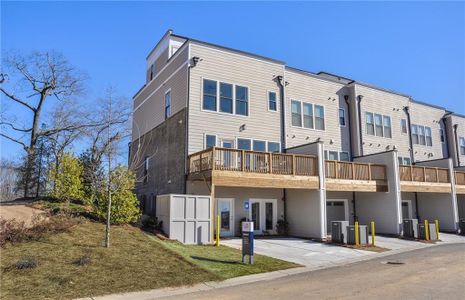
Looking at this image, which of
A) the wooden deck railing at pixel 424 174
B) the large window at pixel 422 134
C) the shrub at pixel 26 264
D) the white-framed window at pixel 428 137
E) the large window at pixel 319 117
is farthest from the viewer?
the white-framed window at pixel 428 137

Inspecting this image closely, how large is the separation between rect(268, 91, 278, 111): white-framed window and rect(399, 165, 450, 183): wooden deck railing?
8681 millimetres

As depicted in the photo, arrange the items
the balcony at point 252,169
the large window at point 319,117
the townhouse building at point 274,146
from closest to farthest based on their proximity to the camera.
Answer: the balcony at point 252,169 → the townhouse building at point 274,146 → the large window at point 319,117

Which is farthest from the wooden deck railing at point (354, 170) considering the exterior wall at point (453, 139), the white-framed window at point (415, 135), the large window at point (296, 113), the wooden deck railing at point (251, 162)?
the exterior wall at point (453, 139)

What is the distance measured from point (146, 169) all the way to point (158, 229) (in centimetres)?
979

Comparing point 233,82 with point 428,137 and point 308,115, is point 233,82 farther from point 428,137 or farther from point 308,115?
point 428,137

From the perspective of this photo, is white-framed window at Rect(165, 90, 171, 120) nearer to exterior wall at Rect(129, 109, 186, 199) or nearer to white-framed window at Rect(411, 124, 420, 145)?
exterior wall at Rect(129, 109, 186, 199)

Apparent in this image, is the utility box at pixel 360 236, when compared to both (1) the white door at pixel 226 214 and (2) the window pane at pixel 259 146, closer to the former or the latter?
(1) the white door at pixel 226 214

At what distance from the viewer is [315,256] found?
1368 centimetres

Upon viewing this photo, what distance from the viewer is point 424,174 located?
23.4m

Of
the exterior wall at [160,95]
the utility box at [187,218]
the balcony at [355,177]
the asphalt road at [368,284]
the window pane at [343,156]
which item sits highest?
the exterior wall at [160,95]

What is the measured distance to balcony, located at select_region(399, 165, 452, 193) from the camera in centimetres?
2223

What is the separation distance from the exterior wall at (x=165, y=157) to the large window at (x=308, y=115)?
8011 mm

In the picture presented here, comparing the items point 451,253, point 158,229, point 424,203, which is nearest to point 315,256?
point 451,253

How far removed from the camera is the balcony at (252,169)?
Answer: 15.9 meters
